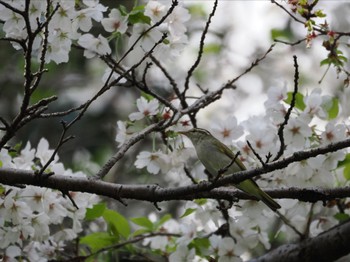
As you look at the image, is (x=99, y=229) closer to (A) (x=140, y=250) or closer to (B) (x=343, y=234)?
(A) (x=140, y=250)

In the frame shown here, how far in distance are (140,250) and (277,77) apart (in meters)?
5.29

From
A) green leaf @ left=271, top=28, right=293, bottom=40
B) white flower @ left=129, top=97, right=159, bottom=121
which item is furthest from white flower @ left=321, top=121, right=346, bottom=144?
green leaf @ left=271, top=28, right=293, bottom=40

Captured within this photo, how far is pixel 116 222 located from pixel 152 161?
49cm

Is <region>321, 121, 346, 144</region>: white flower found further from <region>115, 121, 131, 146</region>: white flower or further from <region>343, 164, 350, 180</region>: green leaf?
<region>115, 121, 131, 146</region>: white flower

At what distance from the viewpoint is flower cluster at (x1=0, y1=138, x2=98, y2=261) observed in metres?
3.13

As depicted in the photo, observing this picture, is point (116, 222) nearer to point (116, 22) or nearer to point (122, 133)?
point (122, 133)

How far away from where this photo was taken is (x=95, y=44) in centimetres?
322

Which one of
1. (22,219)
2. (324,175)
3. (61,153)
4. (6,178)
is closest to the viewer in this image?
(6,178)

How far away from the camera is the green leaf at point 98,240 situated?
3.68m

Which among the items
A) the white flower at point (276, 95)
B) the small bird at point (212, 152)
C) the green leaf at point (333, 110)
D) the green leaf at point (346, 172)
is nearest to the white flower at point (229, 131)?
the small bird at point (212, 152)

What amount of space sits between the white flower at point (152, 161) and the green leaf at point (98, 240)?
50cm

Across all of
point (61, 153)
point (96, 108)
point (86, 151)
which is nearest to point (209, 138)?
point (61, 153)

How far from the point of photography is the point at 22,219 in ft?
10.5

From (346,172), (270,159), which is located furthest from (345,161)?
(270,159)
